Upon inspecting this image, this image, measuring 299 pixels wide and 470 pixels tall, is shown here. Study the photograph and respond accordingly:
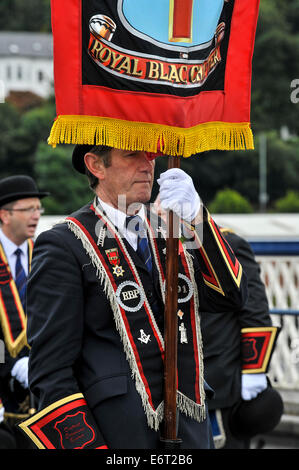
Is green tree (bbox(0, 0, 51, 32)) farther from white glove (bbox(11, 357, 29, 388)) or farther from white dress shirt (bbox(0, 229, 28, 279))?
white glove (bbox(11, 357, 29, 388))

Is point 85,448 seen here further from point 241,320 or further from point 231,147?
point 241,320

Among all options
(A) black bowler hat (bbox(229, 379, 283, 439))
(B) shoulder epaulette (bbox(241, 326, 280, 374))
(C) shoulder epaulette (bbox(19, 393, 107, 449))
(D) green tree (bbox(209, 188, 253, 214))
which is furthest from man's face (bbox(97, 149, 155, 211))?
(D) green tree (bbox(209, 188, 253, 214))

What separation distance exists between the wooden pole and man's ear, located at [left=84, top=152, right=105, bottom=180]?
31 centimetres

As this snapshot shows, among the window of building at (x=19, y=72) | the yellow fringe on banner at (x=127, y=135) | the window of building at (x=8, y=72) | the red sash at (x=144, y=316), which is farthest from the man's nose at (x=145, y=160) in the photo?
the window of building at (x=8, y=72)

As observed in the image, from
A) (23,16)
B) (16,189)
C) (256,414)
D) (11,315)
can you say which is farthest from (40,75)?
(256,414)

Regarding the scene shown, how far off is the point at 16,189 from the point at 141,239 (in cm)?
259

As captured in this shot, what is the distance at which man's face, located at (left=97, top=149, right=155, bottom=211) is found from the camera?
8.66ft

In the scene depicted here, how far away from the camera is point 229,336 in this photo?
408 centimetres

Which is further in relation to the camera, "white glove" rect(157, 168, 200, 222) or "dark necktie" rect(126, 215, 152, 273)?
"dark necktie" rect(126, 215, 152, 273)

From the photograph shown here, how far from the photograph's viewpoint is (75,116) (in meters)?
2.50

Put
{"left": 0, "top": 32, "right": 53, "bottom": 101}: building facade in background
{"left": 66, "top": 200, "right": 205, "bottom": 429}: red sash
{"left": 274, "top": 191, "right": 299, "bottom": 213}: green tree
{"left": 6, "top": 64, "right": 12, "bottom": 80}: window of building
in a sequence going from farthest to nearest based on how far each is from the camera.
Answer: {"left": 6, "top": 64, "right": 12, "bottom": 80}: window of building
{"left": 0, "top": 32, "right": 53, "bottom": 101}: building facade in background
{"left": 274, "top": 191, "right": 299, "bottom": 213}: green tree
{"left": 66, "top": 200, "right": 205, "bottom": 429}: red sash

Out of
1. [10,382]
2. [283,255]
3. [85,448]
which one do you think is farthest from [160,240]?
[283,255]

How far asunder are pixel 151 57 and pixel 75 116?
13.2 inches

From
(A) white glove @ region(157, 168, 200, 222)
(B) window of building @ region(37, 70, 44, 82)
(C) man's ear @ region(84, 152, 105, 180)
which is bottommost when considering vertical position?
(A) white glove @ region(157, 168, 200, 222)
